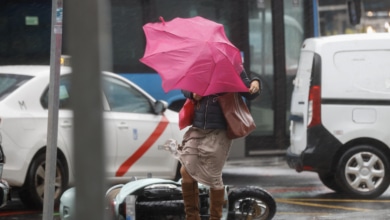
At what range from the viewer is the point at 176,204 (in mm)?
7418

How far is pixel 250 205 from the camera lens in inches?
299

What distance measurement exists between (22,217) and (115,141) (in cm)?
163

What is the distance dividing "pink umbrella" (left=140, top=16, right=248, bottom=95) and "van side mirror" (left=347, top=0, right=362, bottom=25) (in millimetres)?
8213

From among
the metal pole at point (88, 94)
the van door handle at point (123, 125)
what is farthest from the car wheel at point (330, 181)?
the metal pole at point (88, 94)

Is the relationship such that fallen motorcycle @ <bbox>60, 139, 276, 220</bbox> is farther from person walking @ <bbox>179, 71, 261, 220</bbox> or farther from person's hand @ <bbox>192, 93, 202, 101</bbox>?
person's hand @ <bbox>192, 93, 202, 101</bbox>

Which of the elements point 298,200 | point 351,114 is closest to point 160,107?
point 298,200

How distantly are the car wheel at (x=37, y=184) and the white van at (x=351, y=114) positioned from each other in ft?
9.43

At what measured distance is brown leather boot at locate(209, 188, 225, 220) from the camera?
7000 mm

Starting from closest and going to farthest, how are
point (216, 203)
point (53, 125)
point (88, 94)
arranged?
point (88, 94) < point (53, 125) < point (216, 203)

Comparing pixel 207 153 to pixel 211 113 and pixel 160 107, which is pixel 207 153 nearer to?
pixel 211 113

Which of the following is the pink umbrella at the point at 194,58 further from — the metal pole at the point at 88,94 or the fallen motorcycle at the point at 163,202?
the metal pole at the point at 88,94

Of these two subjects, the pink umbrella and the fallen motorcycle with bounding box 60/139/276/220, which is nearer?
the pink umbrella

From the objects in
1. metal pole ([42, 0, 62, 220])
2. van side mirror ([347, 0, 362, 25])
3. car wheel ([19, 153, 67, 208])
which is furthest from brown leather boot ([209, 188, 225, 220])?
van side mirror ([347, 0, 362, 25])

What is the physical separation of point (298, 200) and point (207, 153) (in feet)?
13.7
